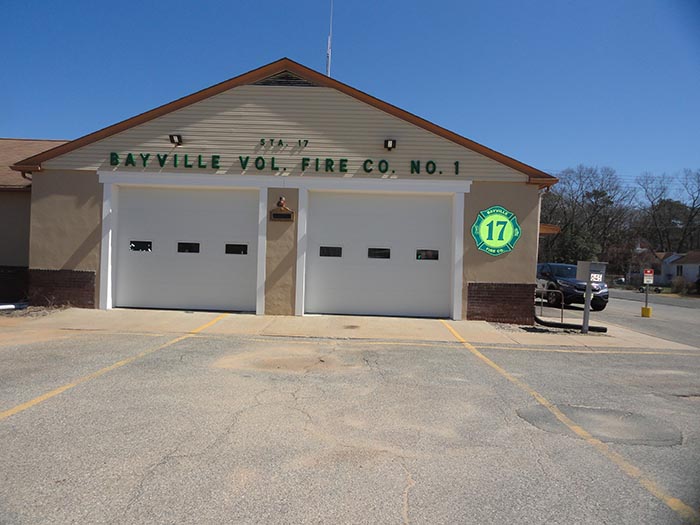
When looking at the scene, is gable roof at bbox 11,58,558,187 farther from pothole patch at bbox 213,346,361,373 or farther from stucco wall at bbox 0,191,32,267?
pothole patch at bbox 213,346,361,373

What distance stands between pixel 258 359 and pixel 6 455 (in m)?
3.76

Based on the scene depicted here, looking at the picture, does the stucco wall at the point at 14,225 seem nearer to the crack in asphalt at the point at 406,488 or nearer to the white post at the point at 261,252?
the white post at the point at 261,252

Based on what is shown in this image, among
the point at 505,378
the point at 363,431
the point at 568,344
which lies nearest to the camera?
the point at 363,431

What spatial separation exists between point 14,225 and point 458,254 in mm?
11249

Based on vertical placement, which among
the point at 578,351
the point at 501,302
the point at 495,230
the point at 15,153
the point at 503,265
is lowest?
the point at 578,351

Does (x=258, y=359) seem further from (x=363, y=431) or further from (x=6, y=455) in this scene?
(x=6, y=455)

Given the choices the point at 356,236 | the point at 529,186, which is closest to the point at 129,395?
the point at 356,236

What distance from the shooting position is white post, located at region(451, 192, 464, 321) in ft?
37.4

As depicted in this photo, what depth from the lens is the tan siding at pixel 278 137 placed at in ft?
37.6

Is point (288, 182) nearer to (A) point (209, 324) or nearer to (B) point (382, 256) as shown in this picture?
(B) point (382, 256)

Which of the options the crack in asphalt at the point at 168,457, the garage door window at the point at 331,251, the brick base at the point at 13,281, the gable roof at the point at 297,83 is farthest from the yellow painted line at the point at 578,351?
the brick base at the point at 13,281

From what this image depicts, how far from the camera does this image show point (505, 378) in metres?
6.54

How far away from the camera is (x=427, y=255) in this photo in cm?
1187

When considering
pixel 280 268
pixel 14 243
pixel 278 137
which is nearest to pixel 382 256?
pixel 280 268
